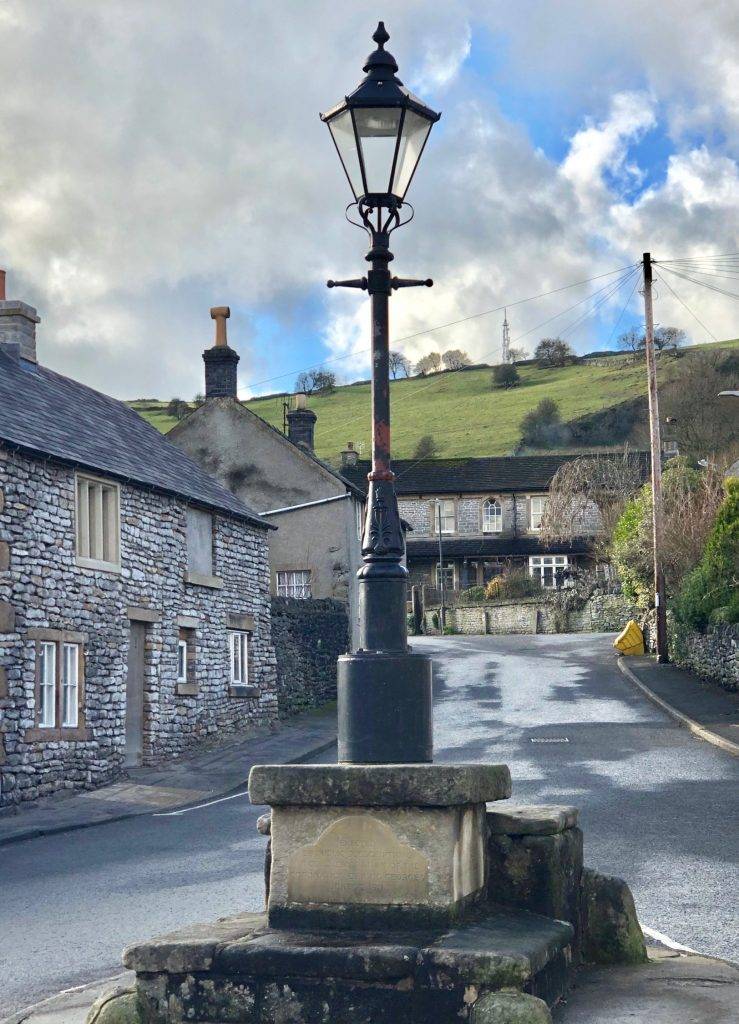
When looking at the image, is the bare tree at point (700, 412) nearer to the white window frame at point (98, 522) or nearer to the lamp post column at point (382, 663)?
the white window frame at point (98, 522)

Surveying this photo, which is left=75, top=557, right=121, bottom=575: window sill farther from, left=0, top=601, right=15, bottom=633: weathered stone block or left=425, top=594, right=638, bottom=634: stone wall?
left=425, top=594, right=638, bottom=634: stone wall

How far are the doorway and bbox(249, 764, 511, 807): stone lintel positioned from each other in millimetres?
16993

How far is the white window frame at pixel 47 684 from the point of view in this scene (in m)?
18.7

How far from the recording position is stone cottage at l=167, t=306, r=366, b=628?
1473 inches

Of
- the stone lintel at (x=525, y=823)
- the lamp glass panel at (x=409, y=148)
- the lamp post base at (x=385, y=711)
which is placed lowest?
the stone lintel at (x=525, y=823)

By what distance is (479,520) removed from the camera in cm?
6981

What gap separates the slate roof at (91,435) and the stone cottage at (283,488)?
8.74 meters

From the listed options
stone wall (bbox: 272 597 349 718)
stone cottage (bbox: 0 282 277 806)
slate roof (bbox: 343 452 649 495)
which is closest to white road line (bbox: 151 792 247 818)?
stone cottage (bbox: 0 282 277 806)

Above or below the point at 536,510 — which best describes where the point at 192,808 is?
below

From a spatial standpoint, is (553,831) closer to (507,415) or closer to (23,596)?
Result: (23,596)

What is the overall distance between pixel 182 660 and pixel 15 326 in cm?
717

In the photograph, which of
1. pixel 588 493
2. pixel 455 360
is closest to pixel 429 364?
pixel 455 360

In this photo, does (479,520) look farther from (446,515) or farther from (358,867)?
(358,867)

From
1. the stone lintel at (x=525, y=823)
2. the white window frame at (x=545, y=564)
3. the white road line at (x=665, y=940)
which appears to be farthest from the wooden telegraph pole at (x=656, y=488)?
the white window frame at (x=545, y=564)
